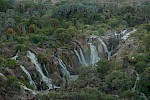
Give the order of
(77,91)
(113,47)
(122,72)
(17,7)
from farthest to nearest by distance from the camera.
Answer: (17,7) < (113,47) < (122,72) < (77,91)

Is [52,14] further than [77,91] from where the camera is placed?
Yes

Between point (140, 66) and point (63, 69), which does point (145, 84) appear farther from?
point (63, 69)

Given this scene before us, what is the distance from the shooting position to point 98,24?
68.9 meters

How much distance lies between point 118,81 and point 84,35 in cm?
1974

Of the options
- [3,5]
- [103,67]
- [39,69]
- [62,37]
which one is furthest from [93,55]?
[3,5]

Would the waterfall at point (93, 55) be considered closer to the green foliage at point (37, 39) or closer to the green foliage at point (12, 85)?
the green foliage at point (37, 39)

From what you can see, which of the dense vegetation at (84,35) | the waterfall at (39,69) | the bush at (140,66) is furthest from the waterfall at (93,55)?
the bush at (140,66)

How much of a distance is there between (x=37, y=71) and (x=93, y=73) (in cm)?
622

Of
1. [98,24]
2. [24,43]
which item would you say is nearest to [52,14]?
[98,24]

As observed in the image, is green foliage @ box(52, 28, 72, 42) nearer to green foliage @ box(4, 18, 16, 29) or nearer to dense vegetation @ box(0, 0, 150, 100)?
dense vegetation @ box(0, 0, 150, 100)

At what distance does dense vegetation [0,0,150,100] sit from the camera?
124 feet

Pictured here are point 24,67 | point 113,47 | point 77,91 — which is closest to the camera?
point 77,91

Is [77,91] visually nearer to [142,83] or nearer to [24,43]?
[142,83]

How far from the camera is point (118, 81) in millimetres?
38625
